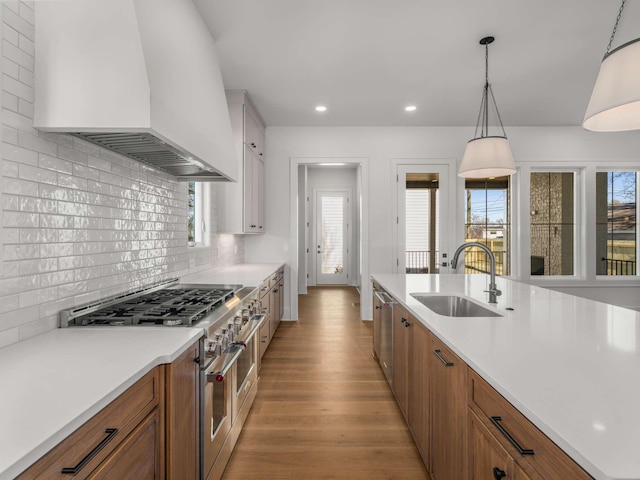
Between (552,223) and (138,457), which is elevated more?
(552,223)

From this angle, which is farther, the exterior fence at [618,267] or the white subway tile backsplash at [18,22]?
the exterior fence at [618,267]

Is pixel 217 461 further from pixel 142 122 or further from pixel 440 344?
pixel 142 122

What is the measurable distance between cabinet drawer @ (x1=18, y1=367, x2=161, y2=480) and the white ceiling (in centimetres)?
235

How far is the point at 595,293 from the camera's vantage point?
196 inches

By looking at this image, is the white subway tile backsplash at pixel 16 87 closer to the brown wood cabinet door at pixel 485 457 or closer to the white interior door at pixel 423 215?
the brown wood cabinet door at pixel 485 457

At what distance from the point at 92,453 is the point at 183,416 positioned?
0.48 m

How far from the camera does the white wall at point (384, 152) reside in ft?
16.0

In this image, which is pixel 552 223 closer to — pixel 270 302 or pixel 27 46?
pixel 270 302

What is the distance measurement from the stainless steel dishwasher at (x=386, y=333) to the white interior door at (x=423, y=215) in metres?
2.15

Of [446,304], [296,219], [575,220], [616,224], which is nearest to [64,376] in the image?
[446,304]

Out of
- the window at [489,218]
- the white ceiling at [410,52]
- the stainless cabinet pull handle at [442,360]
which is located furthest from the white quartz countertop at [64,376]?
the window at [489,218]

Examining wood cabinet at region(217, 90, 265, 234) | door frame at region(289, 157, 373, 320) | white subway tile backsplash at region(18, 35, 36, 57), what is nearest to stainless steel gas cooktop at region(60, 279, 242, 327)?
white subway tile backsplash at region(18, 35, 36, 57)

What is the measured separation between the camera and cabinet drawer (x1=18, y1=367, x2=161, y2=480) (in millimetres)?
710

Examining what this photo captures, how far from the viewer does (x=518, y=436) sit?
863 mm
